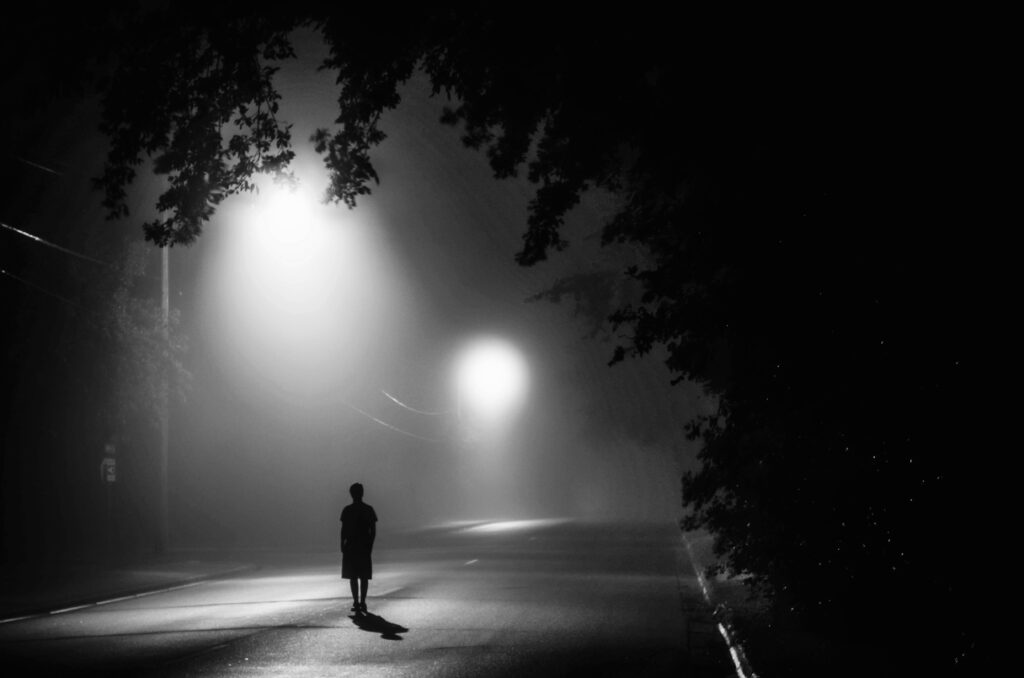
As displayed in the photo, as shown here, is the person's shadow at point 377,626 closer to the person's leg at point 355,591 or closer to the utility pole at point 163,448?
the person's leg at point 355,591

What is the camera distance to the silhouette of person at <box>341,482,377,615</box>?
16.6 metres

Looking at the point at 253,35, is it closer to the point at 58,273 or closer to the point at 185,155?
the point at 185,155

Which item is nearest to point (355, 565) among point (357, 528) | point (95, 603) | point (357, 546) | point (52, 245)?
point (357, 546)

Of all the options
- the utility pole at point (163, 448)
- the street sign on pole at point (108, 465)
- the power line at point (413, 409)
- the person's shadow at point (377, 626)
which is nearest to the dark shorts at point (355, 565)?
the person's shadow at point (377, 626)

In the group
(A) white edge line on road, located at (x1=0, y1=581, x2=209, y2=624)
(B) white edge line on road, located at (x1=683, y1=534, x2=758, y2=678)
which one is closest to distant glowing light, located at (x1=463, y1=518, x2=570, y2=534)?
(A) white edge line on road, located at (x1=0, y1=581, x2=209, y2=624)

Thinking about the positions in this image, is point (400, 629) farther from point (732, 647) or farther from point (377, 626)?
point (732, 647)

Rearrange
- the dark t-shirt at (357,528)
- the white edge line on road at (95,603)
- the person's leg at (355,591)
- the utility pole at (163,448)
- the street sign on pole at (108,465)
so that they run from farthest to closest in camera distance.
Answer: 1. the utility pole at (163,448)
2. the street sign on pole at (108,465)
3. the dark t-shirt at (357,528)
4. the person's leg at (355,591)
5. the white edge line on road at (95,603)

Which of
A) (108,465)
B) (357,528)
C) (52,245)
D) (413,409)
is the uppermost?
(413,409)

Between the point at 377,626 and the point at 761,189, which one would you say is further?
the point at 377,626

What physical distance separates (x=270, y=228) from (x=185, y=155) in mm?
21518

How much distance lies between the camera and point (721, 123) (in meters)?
8.38

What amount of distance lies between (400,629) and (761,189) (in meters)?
8.08

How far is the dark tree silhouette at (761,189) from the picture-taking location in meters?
7.43

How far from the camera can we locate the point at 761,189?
8195mm
